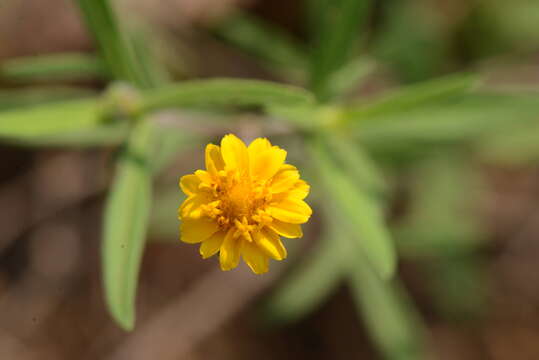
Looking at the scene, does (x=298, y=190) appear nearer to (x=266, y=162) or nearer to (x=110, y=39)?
(x=266, y=162)

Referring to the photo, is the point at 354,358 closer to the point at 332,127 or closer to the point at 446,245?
the point at 446,245

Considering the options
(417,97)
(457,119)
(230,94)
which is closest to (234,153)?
(230,94)

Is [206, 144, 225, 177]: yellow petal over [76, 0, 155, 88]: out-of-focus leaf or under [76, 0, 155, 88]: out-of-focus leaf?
under

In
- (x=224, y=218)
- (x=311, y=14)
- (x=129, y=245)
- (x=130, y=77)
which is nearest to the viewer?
(x=224, y=218)

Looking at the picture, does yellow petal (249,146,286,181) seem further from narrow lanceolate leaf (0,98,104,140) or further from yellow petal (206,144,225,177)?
narrow lanceolate leaf (0,98,104,140)

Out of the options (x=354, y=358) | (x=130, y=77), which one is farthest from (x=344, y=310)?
(x=130, y=77)

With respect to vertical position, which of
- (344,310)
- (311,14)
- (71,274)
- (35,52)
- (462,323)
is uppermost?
(35,52)

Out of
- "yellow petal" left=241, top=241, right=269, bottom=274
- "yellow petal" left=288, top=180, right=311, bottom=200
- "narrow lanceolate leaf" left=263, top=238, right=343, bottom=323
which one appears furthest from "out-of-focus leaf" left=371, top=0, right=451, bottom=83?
"yellow petal" left=241, top=241, right=269, bottom=274
